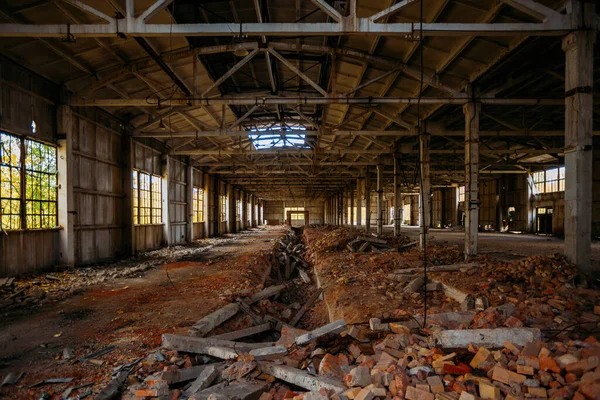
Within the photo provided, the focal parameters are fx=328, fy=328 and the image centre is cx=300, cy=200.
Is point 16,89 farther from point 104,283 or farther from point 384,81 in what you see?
point 384,81

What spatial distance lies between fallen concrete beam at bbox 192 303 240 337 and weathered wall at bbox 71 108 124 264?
7.11 metres

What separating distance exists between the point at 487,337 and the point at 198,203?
2225cm

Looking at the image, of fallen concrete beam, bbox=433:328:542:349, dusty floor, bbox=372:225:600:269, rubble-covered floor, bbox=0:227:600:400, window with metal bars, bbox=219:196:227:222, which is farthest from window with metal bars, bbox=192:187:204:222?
fallen concrete beam, bbox=433:328:542:349

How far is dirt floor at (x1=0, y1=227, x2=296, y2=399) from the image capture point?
408 cm

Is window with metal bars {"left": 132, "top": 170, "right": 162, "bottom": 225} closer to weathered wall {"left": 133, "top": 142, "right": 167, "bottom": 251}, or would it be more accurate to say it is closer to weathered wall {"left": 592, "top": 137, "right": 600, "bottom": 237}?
weathered wall {"left": 133, "top": 142, "right": 167, "bottom": 251}

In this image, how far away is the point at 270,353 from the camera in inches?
163

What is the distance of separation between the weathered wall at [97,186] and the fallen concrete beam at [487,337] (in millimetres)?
11163

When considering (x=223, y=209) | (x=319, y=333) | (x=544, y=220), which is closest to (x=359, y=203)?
(x=223, y=209)

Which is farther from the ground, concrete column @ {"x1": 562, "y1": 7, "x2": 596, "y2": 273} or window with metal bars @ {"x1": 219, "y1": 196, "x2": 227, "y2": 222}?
concrete column @ {"x1": 562, "y1": 7, "x2": 596, "y2": 273}

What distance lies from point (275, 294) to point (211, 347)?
4.72 m

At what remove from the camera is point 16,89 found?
8531 millimetres

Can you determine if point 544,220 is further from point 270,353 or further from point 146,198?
point 270,353

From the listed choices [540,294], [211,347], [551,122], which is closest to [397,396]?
[211,347]

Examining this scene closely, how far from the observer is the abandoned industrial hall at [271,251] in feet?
12.1
